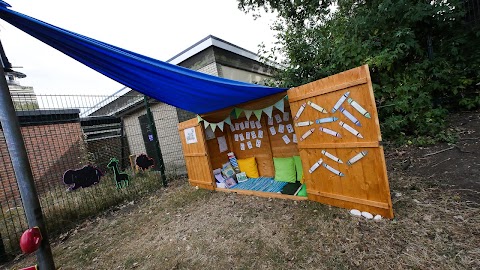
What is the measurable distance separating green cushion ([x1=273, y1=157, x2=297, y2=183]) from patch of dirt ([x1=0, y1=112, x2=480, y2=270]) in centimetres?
74

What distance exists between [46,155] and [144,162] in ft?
6.64

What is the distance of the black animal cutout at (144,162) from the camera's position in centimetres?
508

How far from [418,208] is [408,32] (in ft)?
10.7

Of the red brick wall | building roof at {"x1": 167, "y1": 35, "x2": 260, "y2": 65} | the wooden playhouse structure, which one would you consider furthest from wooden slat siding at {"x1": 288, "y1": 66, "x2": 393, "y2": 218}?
the red brick wall

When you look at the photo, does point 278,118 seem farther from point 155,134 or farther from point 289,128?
point 155,134

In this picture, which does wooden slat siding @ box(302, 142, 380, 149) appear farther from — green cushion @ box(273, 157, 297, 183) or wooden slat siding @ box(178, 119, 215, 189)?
wooden slat siding @ box(178, 119, 215, 189)

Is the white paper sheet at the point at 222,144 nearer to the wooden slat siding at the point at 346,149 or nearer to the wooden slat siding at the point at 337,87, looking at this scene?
the wooden slat siding at the point at 346,149

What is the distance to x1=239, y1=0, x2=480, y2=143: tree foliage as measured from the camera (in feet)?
12.3

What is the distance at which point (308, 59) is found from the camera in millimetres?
4727

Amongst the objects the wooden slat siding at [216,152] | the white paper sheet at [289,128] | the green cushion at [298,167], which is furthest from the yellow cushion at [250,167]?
the white paper sheet at [289,128]

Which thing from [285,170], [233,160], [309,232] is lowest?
[309,232]

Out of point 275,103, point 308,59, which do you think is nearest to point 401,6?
point 308,59

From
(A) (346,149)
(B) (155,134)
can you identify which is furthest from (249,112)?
(B) (155,134)

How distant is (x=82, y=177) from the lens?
3996 millimetres
